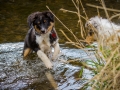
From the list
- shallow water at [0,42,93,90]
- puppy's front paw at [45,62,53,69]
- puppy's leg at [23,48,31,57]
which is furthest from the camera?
puppy's leg at [23,48,31,57]

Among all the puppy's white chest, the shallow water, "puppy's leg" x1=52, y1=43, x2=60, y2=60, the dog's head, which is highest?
the dog's head

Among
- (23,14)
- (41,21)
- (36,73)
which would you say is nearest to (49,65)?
(36,73)

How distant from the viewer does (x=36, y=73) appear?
562 centimetres

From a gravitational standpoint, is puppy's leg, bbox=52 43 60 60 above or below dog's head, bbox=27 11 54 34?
below

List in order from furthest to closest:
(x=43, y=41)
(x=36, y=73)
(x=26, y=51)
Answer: (x=26, y=51), (x=43, y=41), (x=36, y=73)

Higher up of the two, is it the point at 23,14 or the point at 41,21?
the point at 41,21

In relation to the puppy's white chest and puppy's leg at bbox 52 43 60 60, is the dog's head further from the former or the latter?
puppy's leg at bbox 52 43 60 60

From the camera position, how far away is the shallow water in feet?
16.1

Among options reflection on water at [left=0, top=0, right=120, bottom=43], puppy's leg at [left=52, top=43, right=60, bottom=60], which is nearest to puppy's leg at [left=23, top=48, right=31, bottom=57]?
puppy's leg at [left=52, top=43, right=60, bottom=60]

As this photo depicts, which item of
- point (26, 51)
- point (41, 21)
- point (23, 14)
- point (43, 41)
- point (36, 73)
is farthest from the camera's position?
point (23, 14)

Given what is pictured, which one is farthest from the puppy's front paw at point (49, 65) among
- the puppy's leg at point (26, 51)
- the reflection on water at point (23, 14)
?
the reflection on water at point (23, 14)

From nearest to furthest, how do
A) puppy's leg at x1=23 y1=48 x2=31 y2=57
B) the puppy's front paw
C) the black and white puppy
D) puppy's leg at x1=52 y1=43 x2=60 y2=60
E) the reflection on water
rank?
the puppy's front paw
the black and white puppy
puppy's leg at x1=52 y1=43 x2=60 y2=60
puppy's leg at x1=23 y1=48 x2=31 y2=57
the reflection on water

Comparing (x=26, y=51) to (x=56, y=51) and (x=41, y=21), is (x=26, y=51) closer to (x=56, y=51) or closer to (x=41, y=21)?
(x=56, y=51)

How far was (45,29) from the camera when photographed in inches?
225
